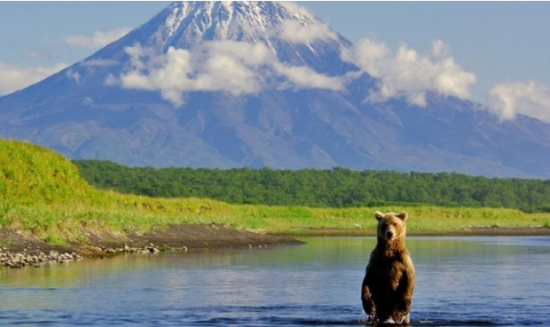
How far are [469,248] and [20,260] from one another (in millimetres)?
23202

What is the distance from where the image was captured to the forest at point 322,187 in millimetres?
120750

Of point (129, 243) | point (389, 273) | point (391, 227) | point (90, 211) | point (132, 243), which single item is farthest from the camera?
point (90, 211)

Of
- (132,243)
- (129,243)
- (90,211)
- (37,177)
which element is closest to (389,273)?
(129,243)

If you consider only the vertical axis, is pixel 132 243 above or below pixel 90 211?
below

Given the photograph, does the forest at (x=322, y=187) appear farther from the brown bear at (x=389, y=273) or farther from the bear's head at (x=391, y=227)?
the bear's head at (x=391, y=227)

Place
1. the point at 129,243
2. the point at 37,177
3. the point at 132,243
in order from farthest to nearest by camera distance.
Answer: the point at 37,177 < the point at 132,243 < the point at 129,243

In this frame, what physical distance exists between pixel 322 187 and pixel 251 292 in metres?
106

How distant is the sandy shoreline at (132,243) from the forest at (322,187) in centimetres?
5076

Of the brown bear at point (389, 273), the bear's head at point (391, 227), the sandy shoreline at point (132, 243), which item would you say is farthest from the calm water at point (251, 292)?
the bear's head at point (391, 227)

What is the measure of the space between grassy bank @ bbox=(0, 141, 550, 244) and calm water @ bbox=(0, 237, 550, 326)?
3277 millimetres

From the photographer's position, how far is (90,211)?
4759 centimetres

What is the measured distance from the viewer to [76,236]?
43719mm

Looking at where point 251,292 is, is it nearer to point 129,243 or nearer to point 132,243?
point 129,243

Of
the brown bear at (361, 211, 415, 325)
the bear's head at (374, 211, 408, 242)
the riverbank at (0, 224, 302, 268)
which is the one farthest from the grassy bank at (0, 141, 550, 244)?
the bear's head at (374, 211, 408, 242)
